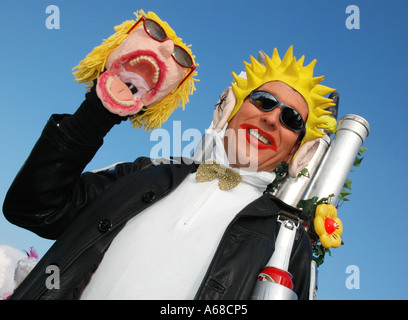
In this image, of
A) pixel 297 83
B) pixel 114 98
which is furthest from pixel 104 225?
pixel 297 83

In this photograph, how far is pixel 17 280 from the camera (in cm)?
458

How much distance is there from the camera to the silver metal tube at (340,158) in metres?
7.02

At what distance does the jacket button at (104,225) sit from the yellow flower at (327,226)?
3.75 metres

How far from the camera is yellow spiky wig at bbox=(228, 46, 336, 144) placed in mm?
3077

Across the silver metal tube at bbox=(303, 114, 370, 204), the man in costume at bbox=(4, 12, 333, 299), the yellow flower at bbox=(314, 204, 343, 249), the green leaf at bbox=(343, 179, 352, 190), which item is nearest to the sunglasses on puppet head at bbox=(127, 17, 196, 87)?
the man in costume at bbox=(4, 12, 333, 299)

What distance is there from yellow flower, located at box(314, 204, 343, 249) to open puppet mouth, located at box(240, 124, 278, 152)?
2.88 metres

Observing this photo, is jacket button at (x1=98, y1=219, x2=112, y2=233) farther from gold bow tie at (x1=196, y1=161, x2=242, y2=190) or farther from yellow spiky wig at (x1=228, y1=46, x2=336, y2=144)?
yellow spiky wig at (x1=228, y1=46, x2=336, y2=144)

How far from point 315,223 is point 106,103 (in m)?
4.09

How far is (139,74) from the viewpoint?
2.52 m

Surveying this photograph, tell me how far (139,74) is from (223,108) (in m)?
0.91

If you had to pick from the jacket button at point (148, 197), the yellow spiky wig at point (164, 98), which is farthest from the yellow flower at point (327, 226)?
the jacket button at point (148, 197)

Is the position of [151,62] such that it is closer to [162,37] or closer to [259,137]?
[162,37]
